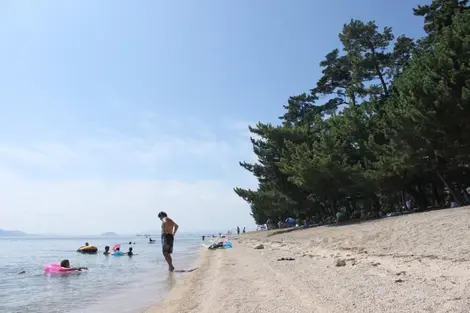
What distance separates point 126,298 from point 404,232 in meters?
9.59

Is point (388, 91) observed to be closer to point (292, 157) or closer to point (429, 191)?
point (429, 191)

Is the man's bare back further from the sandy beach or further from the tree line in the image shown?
the tree line

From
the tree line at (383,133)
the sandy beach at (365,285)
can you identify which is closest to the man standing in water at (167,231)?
the sandy beach at (365,285)

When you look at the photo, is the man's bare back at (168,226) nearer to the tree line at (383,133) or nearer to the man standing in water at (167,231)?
the man standing in water at (167,231)

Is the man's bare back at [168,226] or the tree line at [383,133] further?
the tree line at [383,133]

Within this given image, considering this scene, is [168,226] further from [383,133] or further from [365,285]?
[383,133]

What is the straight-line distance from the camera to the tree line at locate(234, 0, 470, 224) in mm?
21062

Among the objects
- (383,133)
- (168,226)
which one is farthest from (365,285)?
(383,133)

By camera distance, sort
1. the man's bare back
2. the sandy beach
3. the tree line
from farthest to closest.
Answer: the tree line → the man's bare back → the sandy beach

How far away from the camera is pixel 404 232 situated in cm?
1363

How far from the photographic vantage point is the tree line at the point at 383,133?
69.1 feet

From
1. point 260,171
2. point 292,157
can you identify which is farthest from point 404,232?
point 260,171

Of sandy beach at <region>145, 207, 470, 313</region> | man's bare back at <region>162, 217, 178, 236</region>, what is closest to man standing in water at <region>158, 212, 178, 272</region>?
man's bare back at <region>162, 217, 178, 236</region>

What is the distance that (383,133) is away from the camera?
97.5 feet
